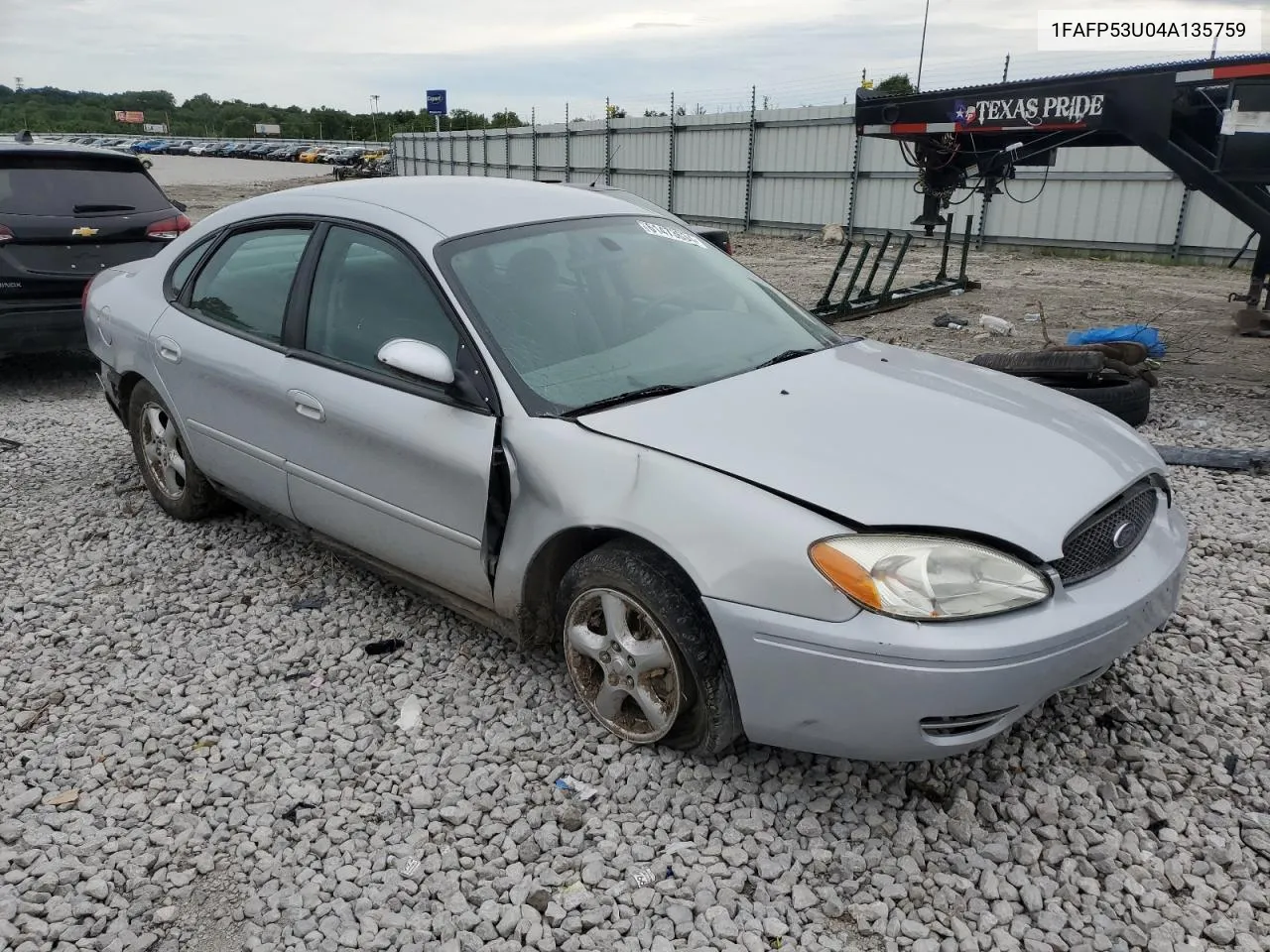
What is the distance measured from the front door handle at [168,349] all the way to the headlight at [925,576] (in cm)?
317

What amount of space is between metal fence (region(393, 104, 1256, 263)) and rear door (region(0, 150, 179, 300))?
22.4ft

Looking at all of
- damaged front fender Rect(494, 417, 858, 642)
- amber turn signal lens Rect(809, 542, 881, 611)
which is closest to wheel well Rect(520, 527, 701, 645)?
damaged front fender Rect(494, 417, 858, 642)

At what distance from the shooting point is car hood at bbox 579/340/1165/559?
2.42 meters

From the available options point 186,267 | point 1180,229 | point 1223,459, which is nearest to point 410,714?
point 186,267

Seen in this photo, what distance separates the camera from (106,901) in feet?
8.02

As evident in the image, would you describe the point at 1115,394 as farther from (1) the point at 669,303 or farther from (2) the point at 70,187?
(2) the point at 70,187

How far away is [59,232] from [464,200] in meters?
4.88

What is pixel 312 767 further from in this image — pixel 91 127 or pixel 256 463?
pixel 91 127

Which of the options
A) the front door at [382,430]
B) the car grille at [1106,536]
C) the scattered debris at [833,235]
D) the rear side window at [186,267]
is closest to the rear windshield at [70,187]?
the rear side window at [186,267]

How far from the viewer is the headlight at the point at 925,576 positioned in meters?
2.29

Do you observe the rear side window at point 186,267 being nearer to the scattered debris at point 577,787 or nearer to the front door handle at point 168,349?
the front door handle at point 168,349

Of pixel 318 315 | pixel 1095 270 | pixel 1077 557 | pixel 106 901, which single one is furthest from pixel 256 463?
pixel 1095 270

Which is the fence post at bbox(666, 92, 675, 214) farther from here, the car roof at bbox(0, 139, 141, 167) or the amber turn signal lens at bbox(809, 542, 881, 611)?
the amber turn signal lens at bbox(809, 542, 881, 611)

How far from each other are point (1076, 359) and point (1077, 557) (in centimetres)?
386
